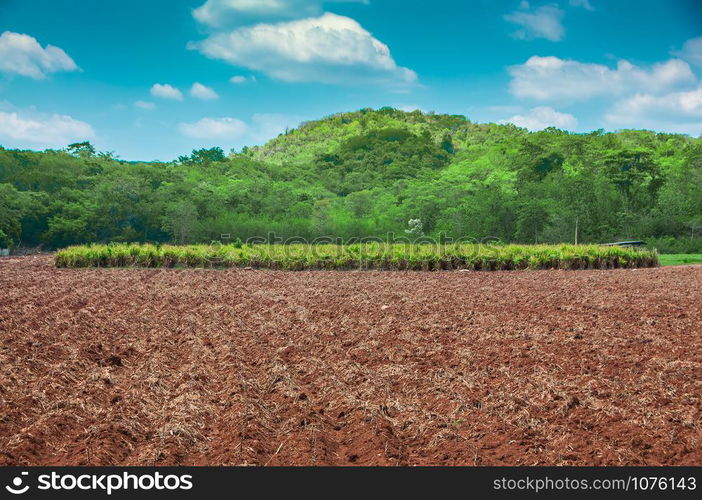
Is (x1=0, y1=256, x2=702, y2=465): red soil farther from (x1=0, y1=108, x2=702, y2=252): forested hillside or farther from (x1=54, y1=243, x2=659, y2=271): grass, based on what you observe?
(x1=0, y1=108, x2=702, y2=252): forested hillside

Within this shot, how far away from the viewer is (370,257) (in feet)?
72.9

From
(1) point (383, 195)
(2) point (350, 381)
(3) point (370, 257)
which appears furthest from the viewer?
(1) point (383, 195)

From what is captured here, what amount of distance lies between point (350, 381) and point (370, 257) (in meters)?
15.5

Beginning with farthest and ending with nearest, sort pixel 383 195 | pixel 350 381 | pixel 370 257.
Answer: pixel 383 195 → pixel 370 257 → pixel 350 381

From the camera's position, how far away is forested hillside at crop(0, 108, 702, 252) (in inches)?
1593

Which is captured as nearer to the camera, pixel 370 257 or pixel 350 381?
pixel 350 381

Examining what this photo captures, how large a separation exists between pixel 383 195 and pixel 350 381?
52369mm

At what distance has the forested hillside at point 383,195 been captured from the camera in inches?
1593

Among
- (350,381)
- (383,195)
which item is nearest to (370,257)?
(350,381)

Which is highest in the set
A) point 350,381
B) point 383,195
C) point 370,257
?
point 383,195

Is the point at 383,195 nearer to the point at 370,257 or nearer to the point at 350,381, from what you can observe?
the point at 370,257

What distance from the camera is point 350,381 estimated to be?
6.73m

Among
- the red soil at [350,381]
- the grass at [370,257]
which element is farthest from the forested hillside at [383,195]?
the red soil at [350,381]

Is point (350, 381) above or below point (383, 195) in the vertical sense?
below
